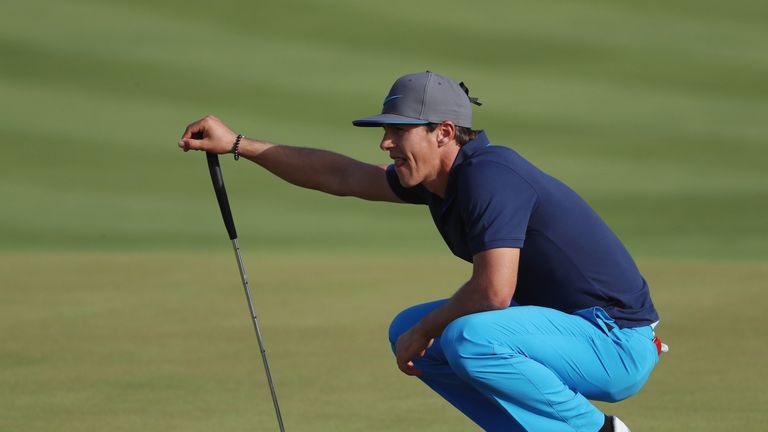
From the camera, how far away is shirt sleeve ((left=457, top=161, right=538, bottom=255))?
3455mm

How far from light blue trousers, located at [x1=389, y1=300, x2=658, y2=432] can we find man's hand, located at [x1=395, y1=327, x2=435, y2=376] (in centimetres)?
5

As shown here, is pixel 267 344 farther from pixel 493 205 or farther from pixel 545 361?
pixel 493 205

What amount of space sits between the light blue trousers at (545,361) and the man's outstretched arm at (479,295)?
0.12 ft

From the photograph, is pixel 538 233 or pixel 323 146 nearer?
pixel 538 233

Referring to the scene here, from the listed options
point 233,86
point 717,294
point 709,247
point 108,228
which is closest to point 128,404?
point 717,294

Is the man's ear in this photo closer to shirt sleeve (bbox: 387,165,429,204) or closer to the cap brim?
the cap brim

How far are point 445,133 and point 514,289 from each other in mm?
456

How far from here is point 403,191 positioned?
13.3 ft

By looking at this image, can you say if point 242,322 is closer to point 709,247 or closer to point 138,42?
point 709,247

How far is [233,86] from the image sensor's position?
9.97m

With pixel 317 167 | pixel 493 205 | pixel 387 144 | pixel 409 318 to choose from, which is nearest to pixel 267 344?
pixel 317 167

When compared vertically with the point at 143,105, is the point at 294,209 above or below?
below

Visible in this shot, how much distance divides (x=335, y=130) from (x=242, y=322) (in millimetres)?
3751

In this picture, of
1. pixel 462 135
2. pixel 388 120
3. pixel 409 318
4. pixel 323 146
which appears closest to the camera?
pixel 388 120
